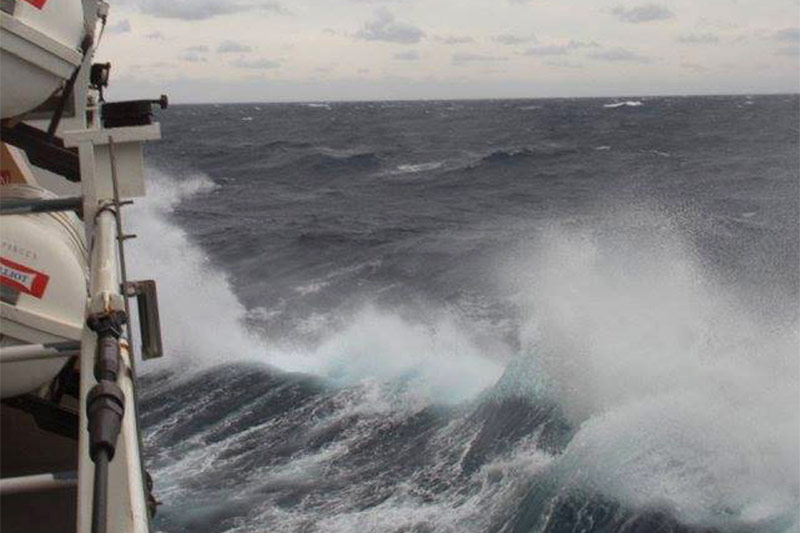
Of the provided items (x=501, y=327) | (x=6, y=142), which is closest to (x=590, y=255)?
(x=501, y=327)

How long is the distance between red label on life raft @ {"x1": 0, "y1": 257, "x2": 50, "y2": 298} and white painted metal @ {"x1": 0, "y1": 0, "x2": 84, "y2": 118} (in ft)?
3.45

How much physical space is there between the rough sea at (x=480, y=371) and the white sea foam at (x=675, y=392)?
0.03 meters

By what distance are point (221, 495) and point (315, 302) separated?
30.4 feet

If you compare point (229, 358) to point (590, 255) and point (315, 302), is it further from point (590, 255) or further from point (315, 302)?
point (590, 255)

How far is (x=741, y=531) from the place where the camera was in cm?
873

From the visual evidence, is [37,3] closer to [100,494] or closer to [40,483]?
[40,483]

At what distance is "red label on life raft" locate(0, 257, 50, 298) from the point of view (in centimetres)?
446

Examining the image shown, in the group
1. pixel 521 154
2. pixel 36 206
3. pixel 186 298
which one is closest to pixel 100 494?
pixel 36 206

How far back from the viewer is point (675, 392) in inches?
439

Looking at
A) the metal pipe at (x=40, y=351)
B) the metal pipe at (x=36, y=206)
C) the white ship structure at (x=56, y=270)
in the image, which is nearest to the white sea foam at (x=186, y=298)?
the white ship structure at (x=56, y=270)

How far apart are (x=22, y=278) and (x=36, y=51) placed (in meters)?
1.29

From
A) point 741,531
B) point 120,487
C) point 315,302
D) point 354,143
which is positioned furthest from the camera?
point 354,143

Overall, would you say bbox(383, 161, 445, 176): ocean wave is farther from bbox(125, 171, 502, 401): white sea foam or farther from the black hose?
the black hose

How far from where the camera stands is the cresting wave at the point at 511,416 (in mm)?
9578
